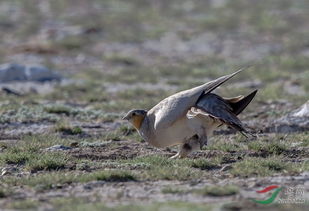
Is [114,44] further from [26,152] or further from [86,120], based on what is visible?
[26,152]

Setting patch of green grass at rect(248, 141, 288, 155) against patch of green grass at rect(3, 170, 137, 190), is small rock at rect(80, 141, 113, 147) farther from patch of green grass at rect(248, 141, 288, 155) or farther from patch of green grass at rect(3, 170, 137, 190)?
patch of green grass at rect(3, 170, 137, 190)

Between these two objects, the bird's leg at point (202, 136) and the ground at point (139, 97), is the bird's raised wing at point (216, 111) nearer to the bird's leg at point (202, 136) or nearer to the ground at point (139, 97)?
the bird's leg at point (202, 136)

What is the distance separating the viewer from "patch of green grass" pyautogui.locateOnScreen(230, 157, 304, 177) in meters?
7.90

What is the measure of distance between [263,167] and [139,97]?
8.02 metres

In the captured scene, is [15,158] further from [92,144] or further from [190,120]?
[190,120]

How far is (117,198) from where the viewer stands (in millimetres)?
6906

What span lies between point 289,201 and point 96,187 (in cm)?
196

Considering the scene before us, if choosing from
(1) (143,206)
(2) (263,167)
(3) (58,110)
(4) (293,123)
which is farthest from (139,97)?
(1) (143,206)

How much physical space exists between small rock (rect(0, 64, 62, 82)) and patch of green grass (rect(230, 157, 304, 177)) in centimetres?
1038

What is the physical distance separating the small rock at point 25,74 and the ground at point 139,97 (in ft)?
1.18

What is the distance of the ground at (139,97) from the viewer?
289 inches

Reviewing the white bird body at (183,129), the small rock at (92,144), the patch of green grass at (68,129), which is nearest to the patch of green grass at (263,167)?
the white bird body at (183,129)

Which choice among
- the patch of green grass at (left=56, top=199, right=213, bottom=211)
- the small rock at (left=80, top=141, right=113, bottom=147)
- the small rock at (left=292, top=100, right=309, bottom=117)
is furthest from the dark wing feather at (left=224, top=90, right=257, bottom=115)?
the patch of green grass at (left=56, top=199, right=213, bottom=211)

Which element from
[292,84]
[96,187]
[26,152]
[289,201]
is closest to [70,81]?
[292,84]
